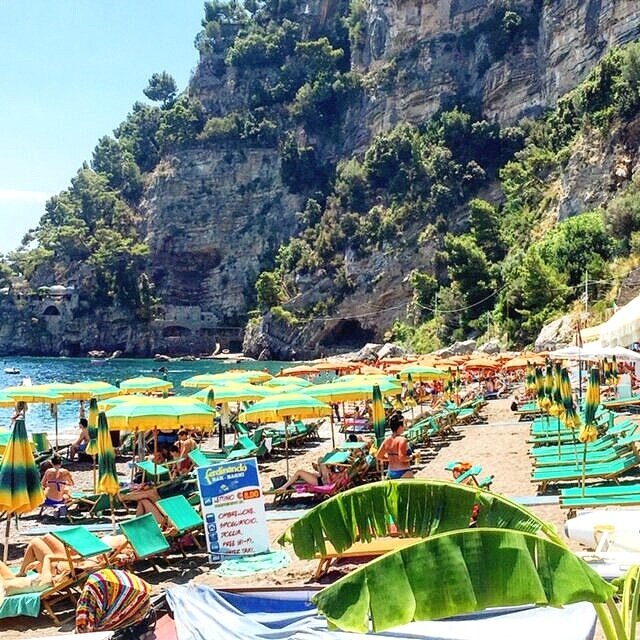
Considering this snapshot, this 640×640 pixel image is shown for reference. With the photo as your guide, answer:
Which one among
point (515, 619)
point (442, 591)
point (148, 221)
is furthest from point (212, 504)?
point (148, 221)

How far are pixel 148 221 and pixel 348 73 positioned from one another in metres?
34.4

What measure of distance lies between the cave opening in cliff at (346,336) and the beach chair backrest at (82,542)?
238ft

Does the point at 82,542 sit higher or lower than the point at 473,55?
lower

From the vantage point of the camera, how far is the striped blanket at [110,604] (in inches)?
247

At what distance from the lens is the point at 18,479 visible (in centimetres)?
808

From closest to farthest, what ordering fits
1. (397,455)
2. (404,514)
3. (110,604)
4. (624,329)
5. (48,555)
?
1. (404,514)
2. (110,604)
3. (48,555)
4. (397,455)
5. (624,329)

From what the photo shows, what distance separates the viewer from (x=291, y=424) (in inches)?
907

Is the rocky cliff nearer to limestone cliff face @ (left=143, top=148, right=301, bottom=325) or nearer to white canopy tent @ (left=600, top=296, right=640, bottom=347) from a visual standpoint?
limestone cliff face @ (left=143, top=148, right=301, bottom=325)

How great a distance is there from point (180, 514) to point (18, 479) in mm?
2415

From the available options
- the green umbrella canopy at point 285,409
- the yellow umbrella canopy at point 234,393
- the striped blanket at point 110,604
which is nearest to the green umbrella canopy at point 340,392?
the green umbrella canopy at point 285,409

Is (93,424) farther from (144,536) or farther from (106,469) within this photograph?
(144,536)

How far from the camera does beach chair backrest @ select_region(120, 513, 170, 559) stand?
27.8 ft

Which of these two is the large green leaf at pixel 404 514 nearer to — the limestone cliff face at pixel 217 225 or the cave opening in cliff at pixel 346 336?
the cave opening in cliff at pixel 346 336

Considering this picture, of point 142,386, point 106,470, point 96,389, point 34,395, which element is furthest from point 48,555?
point 142,386
